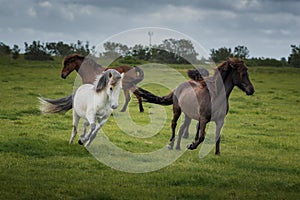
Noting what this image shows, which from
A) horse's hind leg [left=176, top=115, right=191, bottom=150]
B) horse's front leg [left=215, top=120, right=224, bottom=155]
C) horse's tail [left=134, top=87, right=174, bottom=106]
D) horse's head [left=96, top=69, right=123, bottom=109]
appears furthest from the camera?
horse's tail [left=134, top=87, right=174, bottom=106]

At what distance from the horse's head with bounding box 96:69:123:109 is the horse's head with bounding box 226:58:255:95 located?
239 cm

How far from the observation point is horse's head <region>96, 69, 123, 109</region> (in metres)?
10.7

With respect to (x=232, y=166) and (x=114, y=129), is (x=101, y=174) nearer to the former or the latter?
(x=232, y=166)

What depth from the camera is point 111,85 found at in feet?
35.4

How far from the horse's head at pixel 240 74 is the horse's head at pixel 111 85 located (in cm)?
239

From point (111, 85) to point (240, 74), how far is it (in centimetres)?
274

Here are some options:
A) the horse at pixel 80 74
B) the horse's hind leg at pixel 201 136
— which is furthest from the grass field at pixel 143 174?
the horse at pixel 80 74

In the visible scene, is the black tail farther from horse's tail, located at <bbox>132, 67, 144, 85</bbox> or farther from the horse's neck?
horse's tail, located at <bbox>132, 67, 144, 85</bbox>

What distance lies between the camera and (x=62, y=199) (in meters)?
7.57

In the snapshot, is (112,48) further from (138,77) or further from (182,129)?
(182,129)

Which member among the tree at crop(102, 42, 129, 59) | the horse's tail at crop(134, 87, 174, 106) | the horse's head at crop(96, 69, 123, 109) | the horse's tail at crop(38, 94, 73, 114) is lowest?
the horse's tail at crop(38, 94, 73, 114)

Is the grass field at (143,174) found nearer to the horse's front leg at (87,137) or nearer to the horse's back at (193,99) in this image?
the horse's front leg at (87,137)

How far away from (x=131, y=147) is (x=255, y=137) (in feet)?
14.3

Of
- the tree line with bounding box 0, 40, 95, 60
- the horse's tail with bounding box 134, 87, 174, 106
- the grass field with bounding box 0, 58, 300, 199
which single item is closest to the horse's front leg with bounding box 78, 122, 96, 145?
the grass field with bounding box 0, 58, 300, 199
